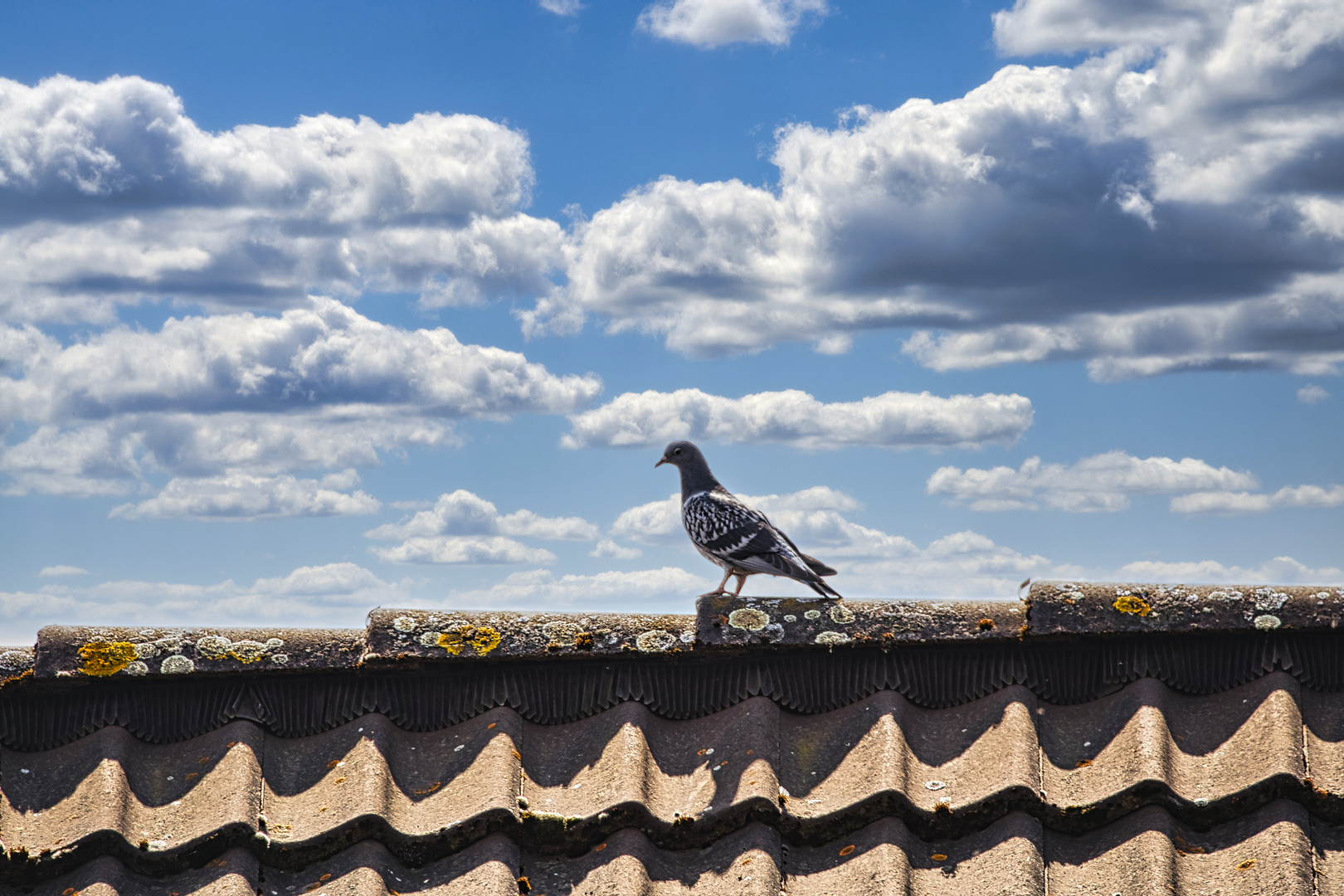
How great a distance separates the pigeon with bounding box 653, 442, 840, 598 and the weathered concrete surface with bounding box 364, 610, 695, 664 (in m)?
1.43

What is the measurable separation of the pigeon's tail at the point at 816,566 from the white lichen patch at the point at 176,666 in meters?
3.01

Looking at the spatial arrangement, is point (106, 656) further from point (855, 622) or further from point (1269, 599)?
point (1269, 599)

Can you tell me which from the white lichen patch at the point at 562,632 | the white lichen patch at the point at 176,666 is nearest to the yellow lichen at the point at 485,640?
the white lichen patch at the point at 562,632

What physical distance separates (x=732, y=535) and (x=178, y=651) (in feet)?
10.1

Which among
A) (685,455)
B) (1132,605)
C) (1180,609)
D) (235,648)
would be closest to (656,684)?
(235,648)

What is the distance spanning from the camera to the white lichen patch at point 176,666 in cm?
391

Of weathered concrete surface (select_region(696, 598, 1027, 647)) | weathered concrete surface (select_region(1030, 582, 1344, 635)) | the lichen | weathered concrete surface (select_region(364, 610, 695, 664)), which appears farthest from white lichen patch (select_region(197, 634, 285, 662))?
Answer: weathered concrete surface (select_region(1030, 582, 1344, 635))

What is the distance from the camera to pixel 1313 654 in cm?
376

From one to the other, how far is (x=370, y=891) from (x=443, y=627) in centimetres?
114

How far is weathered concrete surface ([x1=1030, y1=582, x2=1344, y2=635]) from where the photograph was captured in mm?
3838

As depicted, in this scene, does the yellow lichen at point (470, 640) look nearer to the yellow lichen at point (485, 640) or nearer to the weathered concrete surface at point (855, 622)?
the yellow lichen at point (485, 640)

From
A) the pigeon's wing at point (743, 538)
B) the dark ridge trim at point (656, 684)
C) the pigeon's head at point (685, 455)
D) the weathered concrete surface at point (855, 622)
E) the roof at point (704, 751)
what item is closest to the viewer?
the roof at point (704, 751)

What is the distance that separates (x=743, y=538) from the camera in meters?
5.93

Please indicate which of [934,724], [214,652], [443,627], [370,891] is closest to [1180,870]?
[934,724]
